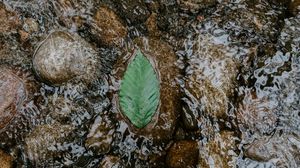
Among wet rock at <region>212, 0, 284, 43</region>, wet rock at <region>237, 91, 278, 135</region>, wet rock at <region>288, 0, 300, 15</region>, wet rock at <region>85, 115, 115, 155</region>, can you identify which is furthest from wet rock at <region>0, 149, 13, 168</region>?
wet rock at <region>288, 0, 300, 15</region>

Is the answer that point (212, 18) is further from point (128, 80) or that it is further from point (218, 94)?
point (128, 80)

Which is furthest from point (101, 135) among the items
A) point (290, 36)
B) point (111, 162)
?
point (290, 36)

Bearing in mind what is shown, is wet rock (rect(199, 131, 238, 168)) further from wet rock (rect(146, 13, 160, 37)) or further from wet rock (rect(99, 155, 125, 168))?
wet rock (rect(146, 13, 160, 37))

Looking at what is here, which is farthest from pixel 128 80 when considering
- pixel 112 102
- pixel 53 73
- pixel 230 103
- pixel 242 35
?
pixel 242 35

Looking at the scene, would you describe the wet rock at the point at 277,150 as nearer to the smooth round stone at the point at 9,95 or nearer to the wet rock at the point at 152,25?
the wet rock at the point at 152,25

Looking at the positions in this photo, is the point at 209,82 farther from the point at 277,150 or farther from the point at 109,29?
the point at 109,29

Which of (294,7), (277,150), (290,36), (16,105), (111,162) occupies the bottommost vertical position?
(111,162)
